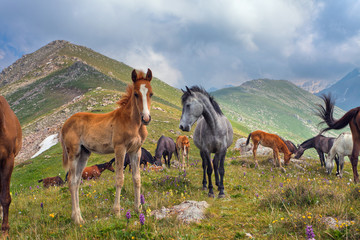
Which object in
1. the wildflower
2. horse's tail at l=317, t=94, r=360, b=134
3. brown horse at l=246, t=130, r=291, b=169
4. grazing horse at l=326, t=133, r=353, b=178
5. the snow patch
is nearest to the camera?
the wildflower

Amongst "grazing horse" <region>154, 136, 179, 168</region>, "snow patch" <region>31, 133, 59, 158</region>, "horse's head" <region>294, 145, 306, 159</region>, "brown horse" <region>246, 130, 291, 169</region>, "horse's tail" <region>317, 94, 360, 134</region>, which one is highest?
"horse's tail" <region>317, 94, 360, 134</region>

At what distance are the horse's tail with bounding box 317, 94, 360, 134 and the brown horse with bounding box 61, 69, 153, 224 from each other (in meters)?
8.58

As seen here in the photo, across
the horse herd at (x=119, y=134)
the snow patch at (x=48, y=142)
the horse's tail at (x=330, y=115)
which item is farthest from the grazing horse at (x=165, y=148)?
the snow patch at (x=48, y=142)

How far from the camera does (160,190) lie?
7680 mm

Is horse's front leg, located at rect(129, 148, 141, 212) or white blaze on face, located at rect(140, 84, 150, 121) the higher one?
white blaze on face, located at rect(140, 84, 150, 121)

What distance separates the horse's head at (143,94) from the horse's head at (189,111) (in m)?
2.03

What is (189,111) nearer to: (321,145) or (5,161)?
(5,161)

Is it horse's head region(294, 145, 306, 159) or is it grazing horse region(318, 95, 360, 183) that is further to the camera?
horse's head region(294, 145, 306, 159)

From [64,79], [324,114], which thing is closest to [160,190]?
[324,114]

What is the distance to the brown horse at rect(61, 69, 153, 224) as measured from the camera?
5441 millimetres

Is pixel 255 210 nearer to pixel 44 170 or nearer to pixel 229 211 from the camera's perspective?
pixel 229 211

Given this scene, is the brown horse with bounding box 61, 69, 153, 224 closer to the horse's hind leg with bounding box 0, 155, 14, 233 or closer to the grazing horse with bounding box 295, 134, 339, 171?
the horse's hind leg with bounding box 0, 155, 14, 233

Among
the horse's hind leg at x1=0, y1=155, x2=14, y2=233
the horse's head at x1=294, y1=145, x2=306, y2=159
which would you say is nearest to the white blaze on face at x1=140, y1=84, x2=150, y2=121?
the horse's hind leg at x1=0, y1=155, x2=14, y2=233

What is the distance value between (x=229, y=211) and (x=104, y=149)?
384cm
